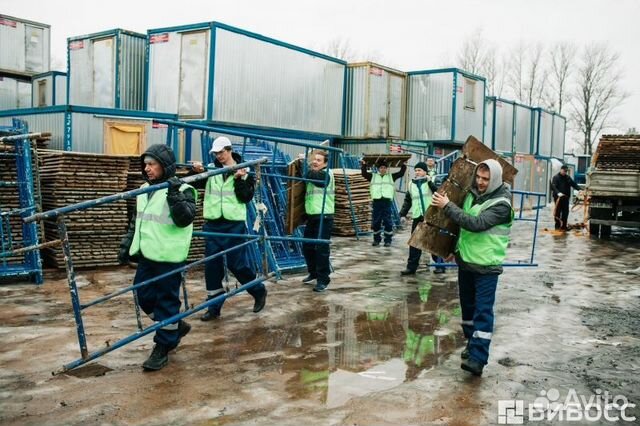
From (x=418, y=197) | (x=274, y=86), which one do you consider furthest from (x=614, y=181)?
(x=274, y=86)

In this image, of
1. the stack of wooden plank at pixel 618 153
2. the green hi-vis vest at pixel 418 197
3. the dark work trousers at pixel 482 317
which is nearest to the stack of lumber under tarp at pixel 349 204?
the green hi-vis vest at pixel 418 197

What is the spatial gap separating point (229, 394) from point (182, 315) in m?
0.87

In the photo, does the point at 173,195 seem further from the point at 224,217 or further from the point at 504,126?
the point at 504,126

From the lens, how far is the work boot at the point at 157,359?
16.8 ft

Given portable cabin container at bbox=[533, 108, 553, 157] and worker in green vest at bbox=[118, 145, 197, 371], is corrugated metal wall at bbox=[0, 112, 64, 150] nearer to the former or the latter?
worker in green vest at bbox=[118, 145, 197, 371]

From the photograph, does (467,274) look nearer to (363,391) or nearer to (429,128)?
(363,391)

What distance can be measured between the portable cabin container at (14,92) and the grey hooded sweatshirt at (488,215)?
20.3m

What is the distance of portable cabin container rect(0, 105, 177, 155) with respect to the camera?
13188 millimetres

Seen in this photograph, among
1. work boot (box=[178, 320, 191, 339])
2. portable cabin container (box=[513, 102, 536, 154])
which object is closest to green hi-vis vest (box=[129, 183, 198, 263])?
work boot (box=[178, 320, 191, 339])

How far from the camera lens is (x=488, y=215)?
16.9ft

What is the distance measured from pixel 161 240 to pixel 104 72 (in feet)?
45.1

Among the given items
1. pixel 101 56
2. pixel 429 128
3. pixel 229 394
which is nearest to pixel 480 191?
pixel 229 394

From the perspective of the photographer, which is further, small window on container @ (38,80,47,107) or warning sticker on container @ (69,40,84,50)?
small window on container @ (38,80,47,107)

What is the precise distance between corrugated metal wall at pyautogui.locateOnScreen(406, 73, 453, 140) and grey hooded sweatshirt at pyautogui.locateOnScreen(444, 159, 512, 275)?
1719 cm
